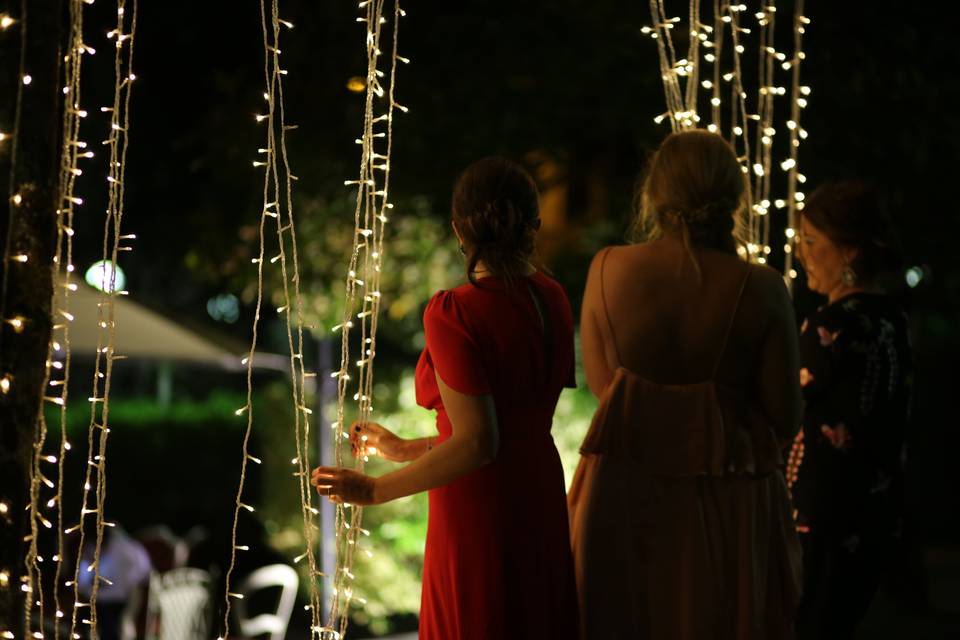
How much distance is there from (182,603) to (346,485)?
2.76 meters

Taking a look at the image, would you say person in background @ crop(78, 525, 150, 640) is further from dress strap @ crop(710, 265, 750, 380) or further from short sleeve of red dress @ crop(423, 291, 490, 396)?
dress strap @ crop(710, 265, 750, 380)

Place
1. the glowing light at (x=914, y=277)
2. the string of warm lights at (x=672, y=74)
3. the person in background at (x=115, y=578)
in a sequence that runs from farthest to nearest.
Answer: the glowing light at (x=914, y=277) → the person in background at (x=115, y=578) → the string of warm lights at (x=672, y=74)

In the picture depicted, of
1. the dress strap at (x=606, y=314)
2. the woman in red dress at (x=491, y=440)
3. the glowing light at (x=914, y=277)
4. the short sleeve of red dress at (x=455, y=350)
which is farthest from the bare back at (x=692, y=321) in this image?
the glowing light at (x=914, y=277)

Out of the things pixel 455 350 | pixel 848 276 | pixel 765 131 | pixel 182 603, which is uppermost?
pixel 765 131

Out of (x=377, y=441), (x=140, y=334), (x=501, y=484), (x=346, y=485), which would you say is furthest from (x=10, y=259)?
(x=140, y=334)

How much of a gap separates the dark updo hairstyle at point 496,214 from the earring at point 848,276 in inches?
38.9

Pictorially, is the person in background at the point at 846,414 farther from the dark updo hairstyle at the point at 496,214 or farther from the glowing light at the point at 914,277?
the glowing light at the point at 914,277

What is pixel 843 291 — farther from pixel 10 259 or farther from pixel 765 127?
pixel 10 259

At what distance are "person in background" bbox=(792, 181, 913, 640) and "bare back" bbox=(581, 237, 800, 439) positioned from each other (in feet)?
1.98

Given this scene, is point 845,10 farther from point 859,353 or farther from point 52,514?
point 52,514

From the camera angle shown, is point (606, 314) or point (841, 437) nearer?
point (606, 314)

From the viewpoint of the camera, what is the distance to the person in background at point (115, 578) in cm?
443

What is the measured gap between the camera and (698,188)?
2135 millimetres

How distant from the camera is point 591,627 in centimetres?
215
